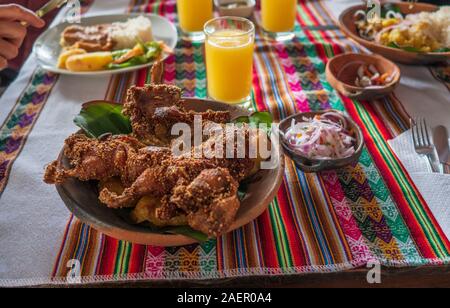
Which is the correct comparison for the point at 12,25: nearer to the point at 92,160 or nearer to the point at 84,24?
the point at 84,24

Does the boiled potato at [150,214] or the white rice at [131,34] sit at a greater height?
the boiled potato at [150,214]

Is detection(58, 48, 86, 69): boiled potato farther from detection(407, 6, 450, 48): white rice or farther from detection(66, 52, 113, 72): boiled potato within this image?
detection(407, 6, 450, 48): white rice

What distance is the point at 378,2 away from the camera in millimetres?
2199

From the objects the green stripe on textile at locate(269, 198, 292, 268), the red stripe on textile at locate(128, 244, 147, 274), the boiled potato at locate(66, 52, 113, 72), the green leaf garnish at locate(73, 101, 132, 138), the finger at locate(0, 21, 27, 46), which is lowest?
the green stripe on textile at locate(269, 198, 292, 268)

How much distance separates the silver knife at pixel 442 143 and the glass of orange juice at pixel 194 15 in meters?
1.28

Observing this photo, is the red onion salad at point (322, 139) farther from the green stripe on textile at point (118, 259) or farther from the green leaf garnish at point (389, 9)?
the green leaf garnish at point (389, 9)

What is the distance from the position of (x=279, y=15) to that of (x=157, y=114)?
1210 millimetres

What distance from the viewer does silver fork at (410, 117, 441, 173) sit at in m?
1.37

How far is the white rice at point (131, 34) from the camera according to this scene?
2.02 meters

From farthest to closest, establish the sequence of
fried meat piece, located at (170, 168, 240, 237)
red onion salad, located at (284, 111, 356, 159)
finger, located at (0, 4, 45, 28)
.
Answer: finger, located at (0, 4, 45, 28), red onion salad, located at (284, 111, 356, 159), fried meat piece, located at (170, 168, 240, 237)

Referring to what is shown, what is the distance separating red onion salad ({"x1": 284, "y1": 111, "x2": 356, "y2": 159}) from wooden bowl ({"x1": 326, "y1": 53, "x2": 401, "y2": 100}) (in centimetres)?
30

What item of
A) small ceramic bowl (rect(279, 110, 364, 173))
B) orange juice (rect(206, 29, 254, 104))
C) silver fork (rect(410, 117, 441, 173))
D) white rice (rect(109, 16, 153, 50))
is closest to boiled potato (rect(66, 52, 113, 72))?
white rice (rect(109, 16, 153, 50))

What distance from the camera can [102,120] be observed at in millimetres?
1294

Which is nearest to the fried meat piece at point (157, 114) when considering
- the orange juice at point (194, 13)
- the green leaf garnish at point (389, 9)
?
the orange juice at point (194, 13)
